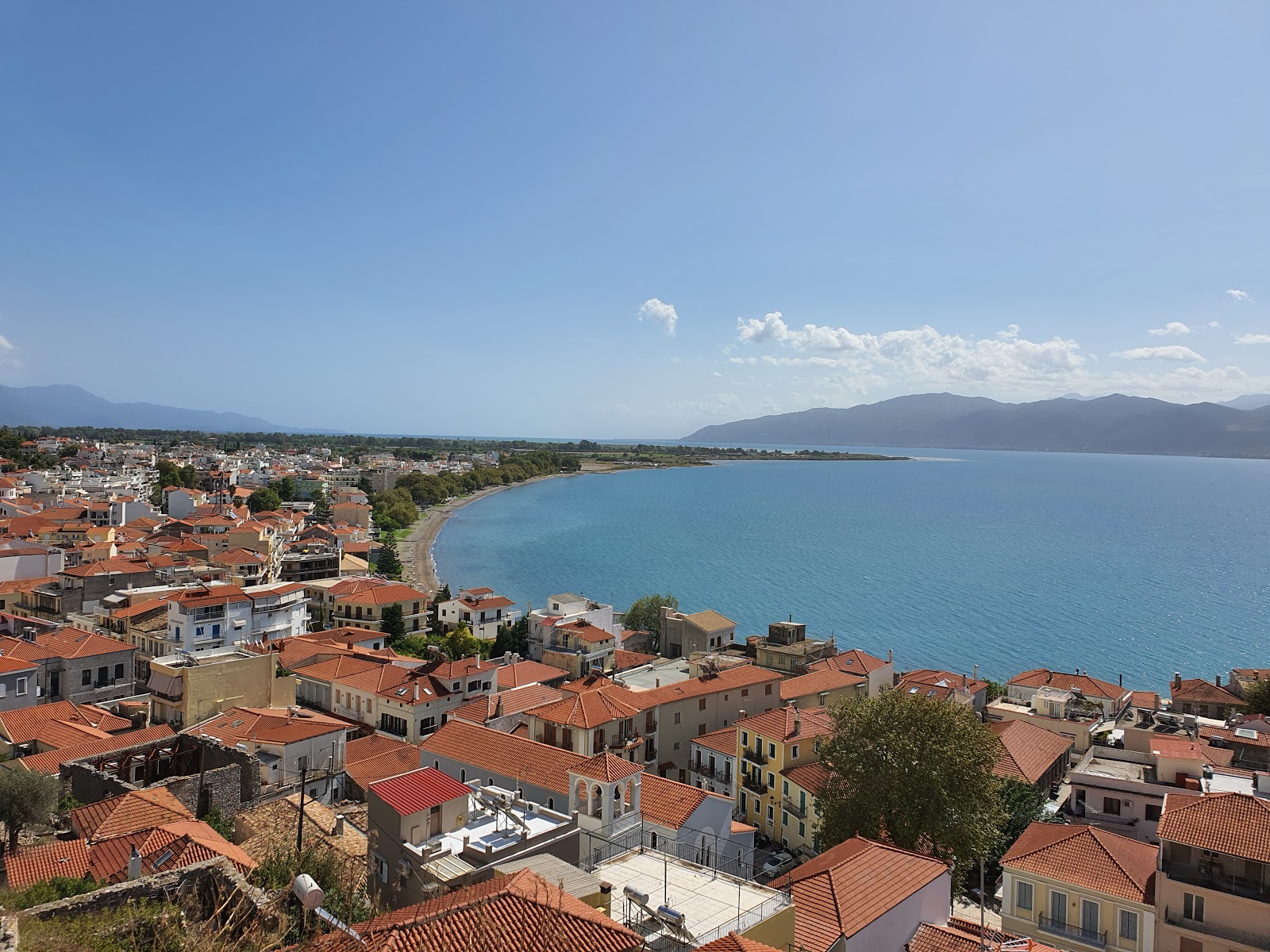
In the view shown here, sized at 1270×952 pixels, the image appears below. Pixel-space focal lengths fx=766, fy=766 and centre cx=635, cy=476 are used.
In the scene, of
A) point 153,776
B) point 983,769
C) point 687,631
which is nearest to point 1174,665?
point 687,631

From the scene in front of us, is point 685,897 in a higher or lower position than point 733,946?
lower

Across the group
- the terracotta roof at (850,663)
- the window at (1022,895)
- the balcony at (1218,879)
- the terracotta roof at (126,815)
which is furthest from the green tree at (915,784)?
the terracotta roof at (850,663)

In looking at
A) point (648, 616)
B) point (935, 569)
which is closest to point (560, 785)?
point (648, 616)

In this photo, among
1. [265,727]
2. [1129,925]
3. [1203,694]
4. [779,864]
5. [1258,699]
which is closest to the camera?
[1129,925]

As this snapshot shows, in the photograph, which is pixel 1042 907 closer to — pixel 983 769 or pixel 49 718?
pixel 983 769

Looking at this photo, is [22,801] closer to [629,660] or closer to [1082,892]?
[1082,892]
